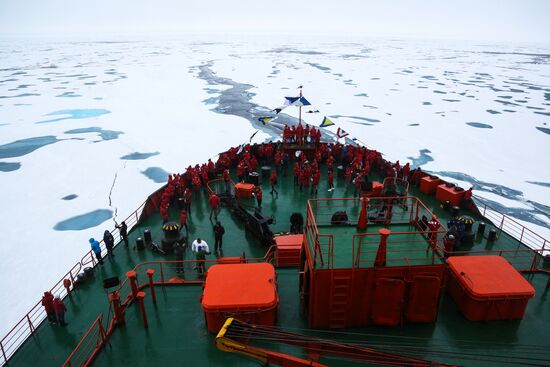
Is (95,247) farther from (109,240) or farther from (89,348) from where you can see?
(89,348)

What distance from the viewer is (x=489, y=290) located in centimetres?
755

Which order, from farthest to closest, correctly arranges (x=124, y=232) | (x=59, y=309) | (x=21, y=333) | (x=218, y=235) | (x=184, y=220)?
(x=184, y=220) < (x=124, y=232) < (x=218, y=235) < (x=21, y=333) < (x=59, y=309)

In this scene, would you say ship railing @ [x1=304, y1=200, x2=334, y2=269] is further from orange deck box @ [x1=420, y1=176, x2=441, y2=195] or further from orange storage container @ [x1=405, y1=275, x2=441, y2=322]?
orange deck box @ [x1=420, y1=176, x2=441, y2=195]

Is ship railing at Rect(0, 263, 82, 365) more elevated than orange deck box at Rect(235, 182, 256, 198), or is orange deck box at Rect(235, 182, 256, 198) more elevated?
orange deck box at Rect(235, 182, 256, 198)

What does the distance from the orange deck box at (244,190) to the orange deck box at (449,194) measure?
24.9ft

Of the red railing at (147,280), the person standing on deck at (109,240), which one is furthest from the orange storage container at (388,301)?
the person standing on deck at (109,240)

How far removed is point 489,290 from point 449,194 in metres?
7.46

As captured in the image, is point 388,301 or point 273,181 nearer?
point 388,301

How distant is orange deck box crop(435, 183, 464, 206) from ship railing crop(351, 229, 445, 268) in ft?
24.0

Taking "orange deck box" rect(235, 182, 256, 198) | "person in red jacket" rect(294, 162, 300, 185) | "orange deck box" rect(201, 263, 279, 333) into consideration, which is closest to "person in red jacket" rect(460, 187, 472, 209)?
"person in red jacket" rect(294, 162, 300, 185)

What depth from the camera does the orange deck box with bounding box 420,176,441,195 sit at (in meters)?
15.2

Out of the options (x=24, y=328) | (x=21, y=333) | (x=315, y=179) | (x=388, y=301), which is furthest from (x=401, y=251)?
(x=24, y=328)

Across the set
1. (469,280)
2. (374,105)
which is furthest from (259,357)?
(374,105)

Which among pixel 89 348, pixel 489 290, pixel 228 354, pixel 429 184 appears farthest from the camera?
pixel 429 184
